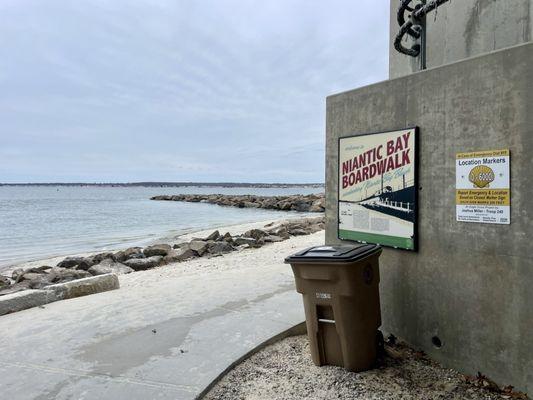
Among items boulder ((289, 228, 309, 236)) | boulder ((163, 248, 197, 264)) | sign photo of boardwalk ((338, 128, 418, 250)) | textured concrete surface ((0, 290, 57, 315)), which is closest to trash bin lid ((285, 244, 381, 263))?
sign photo of boardwalk ((338, 128, 418, 250))

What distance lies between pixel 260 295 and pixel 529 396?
341 cm

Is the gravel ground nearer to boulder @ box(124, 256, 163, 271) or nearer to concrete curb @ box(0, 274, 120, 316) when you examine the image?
concrete curb @ box(0, 274, 120, 316)

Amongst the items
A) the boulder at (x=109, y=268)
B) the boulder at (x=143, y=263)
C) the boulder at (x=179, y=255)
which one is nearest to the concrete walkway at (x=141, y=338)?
the boulder at (x=109, y=268)

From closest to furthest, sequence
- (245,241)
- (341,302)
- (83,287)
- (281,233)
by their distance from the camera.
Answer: (341,302)
(83,287)
(245,241)
(281,233)

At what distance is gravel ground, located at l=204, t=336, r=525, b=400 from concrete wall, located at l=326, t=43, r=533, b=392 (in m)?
0.17

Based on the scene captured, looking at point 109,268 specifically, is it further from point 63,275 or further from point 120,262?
point 63,275

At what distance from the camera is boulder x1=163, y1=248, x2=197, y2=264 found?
42.5ft

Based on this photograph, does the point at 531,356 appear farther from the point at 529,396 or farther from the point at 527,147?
the point at 527,147

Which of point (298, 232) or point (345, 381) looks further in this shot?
point (298, 232)

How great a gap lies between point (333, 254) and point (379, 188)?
3.59 ft

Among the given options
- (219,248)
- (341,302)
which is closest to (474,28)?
(341,302)

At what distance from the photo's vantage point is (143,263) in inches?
492

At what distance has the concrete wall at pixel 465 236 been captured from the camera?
10.0 ft

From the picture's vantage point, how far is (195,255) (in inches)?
533
